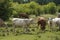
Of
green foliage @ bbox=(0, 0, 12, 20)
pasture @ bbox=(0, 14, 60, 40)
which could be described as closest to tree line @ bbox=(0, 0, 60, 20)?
green foliage @ bbox=(0, 0, 12, 20)

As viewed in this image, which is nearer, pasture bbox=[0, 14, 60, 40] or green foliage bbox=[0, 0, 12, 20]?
pasture bbox=[0, 14, 60, 40]

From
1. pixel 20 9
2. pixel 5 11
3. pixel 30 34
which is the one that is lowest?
pixel 20 9

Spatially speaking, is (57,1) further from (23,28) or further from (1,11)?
(23,28)

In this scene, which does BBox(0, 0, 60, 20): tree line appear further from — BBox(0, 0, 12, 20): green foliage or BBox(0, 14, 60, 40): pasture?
BBox(0, 14, 60, 40): pasture

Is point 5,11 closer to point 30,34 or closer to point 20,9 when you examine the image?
point 30,34

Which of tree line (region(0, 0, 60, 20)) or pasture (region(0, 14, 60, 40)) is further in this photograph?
tree line (region(0, 0, 60, 20))

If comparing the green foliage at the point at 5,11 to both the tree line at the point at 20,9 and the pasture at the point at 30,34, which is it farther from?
the pasture at the point at 30,34

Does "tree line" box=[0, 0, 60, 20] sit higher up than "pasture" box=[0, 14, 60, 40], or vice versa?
"pasture" box=[0, 14, 60, 40]

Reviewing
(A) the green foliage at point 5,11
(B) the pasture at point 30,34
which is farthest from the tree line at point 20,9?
(B) the pasture at point 30,34

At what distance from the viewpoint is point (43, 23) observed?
2023 cm

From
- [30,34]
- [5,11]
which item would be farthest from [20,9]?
[30,34]

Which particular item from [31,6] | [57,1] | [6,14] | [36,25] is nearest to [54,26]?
[36,25]

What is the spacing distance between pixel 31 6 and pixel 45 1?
67.2 feet

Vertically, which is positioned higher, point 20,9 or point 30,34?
point 30,34
